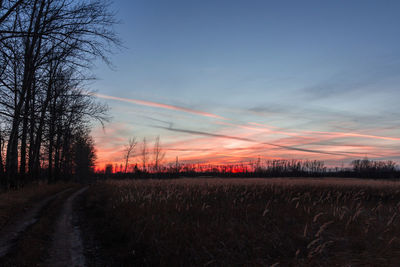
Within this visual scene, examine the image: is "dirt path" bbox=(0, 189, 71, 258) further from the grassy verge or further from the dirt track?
the grassy verge

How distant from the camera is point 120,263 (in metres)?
5.44

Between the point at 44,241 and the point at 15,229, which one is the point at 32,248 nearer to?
the point at 44,241

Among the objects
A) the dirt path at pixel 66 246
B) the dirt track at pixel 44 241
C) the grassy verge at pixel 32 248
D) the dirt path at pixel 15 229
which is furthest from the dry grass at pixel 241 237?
the dirt path at pixel 15 229

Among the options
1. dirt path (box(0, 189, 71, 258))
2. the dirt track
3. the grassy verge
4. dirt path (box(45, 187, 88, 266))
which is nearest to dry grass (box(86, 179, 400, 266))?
dirt path (box(45, 187, 88, 266))

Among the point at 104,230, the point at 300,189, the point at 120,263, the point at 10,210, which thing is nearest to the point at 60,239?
the point at 104,230

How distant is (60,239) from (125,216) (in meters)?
1.88

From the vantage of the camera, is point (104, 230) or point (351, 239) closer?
point (351, 239)

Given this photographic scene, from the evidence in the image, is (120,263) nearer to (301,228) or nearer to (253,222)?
(253,222)

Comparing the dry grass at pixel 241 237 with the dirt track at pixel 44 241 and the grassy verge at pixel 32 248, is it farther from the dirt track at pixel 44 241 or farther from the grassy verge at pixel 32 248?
the grassy verge at pixel 32 248

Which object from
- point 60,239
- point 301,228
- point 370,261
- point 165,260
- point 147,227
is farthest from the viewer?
point 60,239

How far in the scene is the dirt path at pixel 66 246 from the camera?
17.6ft

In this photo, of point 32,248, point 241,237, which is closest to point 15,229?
point 32,248

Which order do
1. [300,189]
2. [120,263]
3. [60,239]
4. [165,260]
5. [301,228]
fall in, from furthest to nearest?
[300,189] < [60,239] < [301,228] < [120,263] < [165,260]

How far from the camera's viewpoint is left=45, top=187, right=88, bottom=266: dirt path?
5.38 meters
